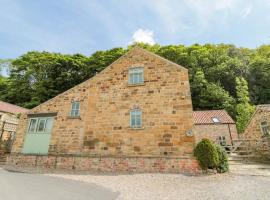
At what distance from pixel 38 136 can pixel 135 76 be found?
30.2 feet

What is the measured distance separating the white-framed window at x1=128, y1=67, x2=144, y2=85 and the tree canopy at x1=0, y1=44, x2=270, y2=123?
21.7 meters

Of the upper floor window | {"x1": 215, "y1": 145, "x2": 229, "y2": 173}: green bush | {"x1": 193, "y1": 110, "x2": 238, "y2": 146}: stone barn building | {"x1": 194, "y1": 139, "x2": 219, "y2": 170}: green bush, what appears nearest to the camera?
{"x1": 194, "y1": 139, "x2": 219, "y2": 170}: green bush

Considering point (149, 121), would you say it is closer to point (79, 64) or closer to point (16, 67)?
point (79, 64)

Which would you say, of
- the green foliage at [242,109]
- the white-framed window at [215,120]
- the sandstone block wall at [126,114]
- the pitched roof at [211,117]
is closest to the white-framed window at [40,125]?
the sandstone block wall at [126,114]

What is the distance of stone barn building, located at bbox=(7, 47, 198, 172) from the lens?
1132cm

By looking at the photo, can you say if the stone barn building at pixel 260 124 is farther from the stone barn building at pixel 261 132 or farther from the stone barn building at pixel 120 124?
the stone barn building at pixel 120 124

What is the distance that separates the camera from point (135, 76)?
13797 millimetres

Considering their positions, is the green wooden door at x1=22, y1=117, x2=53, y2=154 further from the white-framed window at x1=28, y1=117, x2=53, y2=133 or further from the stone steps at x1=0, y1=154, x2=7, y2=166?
the stone steps at x1=0, y1=154, x2=7, y2=166

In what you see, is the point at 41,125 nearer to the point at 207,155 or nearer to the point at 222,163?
the point at 207,155

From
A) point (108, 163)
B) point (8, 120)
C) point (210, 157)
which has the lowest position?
point (108, 163)

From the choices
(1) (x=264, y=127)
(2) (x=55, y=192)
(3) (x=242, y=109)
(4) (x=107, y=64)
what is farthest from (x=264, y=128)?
(4) (x=107, y=64)

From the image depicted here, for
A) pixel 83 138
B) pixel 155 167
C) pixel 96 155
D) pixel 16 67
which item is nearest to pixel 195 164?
pixel 155 167

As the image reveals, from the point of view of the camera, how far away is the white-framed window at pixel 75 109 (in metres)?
14.2

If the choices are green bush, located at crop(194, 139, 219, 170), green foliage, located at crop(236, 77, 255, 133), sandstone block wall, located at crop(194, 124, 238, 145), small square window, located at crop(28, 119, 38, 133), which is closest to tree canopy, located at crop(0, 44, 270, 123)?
green foliage, located at crop(236, 77, 255, 133)
